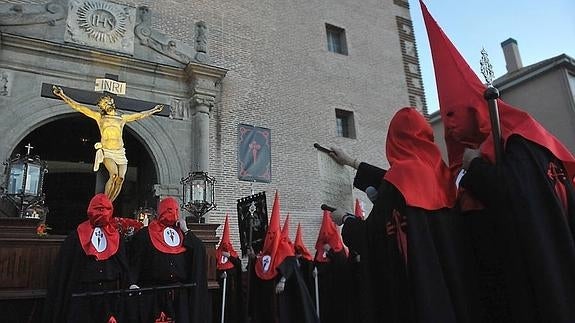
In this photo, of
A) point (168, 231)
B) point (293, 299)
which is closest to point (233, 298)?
point (293, 299)

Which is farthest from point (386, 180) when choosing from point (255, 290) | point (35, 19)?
point (35, 19)

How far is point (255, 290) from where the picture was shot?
786 centimetres

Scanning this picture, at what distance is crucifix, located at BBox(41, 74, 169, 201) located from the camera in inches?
335

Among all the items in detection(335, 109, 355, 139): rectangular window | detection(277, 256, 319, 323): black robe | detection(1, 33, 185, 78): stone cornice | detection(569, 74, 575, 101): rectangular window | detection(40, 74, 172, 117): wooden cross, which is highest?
detection(569, 74, 575, 101): rectangular window

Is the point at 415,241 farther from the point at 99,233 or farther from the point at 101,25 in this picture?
the point at 101,25

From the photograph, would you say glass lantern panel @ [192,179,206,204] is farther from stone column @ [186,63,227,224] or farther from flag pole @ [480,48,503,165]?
flag pole @ [480,48,503,165]

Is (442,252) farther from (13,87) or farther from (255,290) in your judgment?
(13,87)

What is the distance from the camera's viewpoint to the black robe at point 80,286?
4457 mm

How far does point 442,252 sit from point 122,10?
9994mm

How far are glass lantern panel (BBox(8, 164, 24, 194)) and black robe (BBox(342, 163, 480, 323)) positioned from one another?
18.7 feet

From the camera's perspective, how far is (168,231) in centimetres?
541

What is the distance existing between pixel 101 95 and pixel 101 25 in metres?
1.74

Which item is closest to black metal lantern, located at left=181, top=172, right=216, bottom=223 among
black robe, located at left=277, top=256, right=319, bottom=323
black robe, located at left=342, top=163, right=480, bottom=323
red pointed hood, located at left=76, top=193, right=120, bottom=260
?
black robe, located at left=277, top=256, right=319, bottom=323

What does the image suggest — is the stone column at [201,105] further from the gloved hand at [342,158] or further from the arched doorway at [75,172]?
the gloved hand at [342,158]
